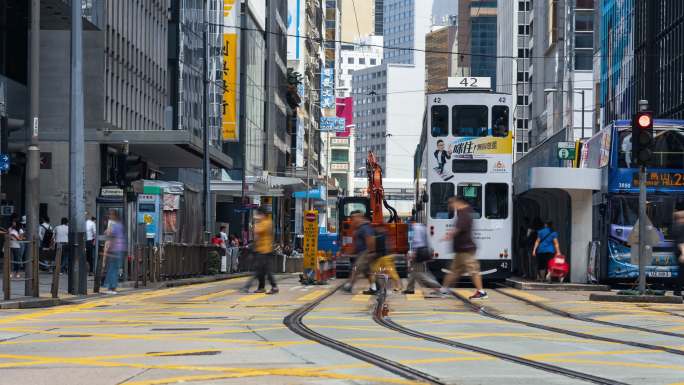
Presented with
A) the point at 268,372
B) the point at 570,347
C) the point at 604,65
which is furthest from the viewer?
the point at 604,65

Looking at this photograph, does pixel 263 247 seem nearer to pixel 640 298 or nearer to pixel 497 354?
pixel 640 298

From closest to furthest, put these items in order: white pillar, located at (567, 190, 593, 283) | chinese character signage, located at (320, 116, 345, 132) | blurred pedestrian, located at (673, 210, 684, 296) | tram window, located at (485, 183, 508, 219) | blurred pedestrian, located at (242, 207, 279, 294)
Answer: blurred pedestrian, located at (673, 210, 684, 296) → blurred pedestrian, located at (242, 207, 279, 294) → white pillar, located at (567, 190, 593, 283) → tram window, located at (485, 183, 508, 219) → chinese character signage, located at (320, 116, 345, 132)

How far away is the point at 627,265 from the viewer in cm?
3203

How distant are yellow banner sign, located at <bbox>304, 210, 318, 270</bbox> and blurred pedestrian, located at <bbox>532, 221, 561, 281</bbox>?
5.62 m

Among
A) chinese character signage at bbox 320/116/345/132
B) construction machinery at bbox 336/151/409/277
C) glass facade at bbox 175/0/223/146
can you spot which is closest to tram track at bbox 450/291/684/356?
construction machinery at bbox 336/151/409/277

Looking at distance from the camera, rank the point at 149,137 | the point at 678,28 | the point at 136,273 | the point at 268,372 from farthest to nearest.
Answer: the point at 678,28
the point at 149,137
the point at 136,273
the point at 268,372

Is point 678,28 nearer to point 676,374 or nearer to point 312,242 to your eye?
point 312,242

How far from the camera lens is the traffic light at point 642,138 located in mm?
23156

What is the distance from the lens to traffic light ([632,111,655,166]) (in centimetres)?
2316

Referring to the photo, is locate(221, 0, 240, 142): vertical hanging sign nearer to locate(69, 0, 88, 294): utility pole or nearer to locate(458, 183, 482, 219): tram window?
locate(458, 183, 482, 219): tram window

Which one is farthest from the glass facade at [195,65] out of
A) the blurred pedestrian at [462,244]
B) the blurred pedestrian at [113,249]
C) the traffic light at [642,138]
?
the blurred pedestrian at [462,244]

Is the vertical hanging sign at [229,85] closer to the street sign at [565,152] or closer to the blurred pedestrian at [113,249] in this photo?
the street sign at [565,152]

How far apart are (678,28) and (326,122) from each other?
5661 centimetres

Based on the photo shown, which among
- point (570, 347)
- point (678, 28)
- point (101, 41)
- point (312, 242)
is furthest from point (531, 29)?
point (570, 347)
